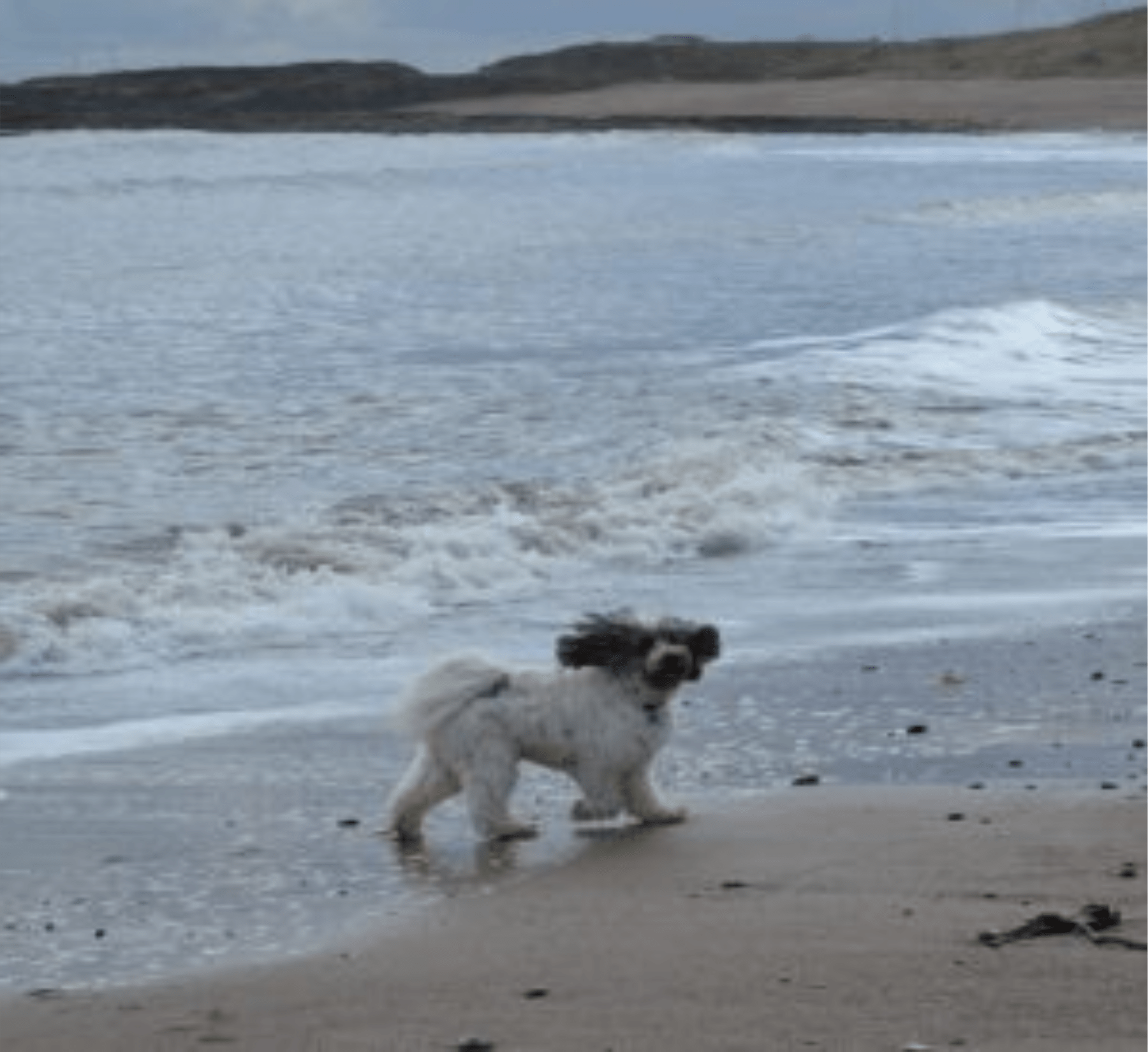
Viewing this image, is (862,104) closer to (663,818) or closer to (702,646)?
(702,646)

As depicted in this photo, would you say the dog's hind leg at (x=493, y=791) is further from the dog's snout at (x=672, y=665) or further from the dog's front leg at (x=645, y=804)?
the dog's snout at (x=672, y=665)

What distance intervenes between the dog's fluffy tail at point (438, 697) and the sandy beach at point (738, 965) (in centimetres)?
66

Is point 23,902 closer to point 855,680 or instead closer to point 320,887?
point 320,887

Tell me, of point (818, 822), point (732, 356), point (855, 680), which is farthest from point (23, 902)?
point (732, 356)

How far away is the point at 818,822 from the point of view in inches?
295

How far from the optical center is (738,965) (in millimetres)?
5918

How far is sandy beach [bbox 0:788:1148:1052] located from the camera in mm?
5422

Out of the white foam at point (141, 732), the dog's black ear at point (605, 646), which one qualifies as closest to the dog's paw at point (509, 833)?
the dog's black ear at point (605, 646)

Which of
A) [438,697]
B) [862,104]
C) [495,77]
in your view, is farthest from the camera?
[495,77]

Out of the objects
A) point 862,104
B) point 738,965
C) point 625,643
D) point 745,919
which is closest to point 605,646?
point 625,643

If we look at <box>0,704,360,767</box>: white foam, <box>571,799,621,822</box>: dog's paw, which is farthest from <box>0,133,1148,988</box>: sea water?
<box>571,799,621,822</box>: dog's paw

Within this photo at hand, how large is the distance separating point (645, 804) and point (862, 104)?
99587 mm

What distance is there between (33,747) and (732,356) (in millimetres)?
15943

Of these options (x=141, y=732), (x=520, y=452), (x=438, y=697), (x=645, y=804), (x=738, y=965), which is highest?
(x=438, y=697)
